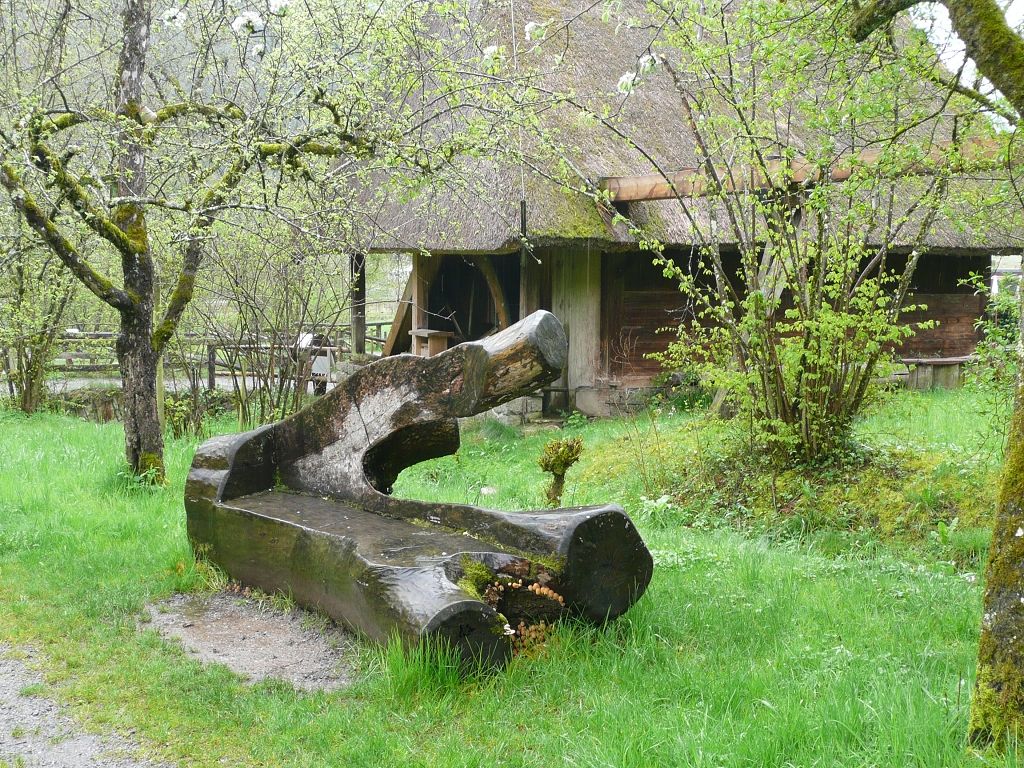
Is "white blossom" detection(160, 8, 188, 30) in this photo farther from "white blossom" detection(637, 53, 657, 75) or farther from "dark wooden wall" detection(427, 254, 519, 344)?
"dark wooden wall" detection(427, 254, 519, 344)

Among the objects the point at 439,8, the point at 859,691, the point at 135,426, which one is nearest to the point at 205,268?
the point at 135,426

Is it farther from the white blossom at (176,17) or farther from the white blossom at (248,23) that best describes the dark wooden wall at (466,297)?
the white blossom at (248,23)

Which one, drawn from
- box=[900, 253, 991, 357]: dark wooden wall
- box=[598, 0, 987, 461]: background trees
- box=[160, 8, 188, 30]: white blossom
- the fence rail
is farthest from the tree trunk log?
box=[900, 253, 991, 357]: dark wooden wall

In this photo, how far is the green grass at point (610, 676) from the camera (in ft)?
8.33

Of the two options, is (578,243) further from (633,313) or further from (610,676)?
(610,676)

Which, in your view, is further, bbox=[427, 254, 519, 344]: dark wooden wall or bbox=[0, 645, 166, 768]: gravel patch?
bbox=[427, 254, 519, 344]: dark wooden wall

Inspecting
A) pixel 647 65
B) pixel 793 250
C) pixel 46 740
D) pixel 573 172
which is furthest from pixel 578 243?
pixel 46 740

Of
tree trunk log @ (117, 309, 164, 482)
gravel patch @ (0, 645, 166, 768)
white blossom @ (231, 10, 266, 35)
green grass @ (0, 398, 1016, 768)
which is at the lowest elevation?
gravel patch @ (0, 645, 166, 768)

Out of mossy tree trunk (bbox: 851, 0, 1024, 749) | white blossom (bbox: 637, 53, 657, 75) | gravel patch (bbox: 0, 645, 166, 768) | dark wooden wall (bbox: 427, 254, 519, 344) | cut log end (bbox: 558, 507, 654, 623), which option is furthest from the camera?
dark wooden wall (bbox: 427, 254, 519, 344)

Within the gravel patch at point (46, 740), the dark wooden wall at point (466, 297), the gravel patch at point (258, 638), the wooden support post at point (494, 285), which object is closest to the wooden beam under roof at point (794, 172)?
the wooden support post at point (494, 285)

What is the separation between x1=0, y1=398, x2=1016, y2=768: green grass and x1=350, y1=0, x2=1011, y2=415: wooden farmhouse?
4.95m

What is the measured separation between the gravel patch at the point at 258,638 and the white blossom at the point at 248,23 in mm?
3068

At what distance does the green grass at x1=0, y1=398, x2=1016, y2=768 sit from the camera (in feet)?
8.33

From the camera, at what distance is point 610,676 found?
10.3 feet
